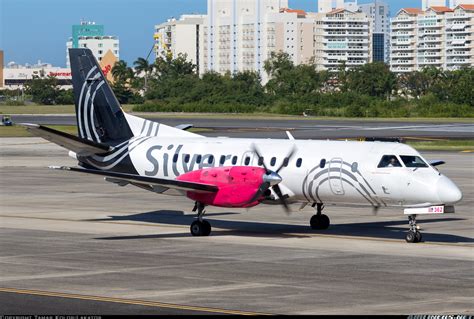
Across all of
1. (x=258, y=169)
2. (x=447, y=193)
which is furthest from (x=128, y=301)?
(x=447, y=193)

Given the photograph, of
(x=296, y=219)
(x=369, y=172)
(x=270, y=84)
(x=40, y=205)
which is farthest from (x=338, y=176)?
(x=270, y=84)

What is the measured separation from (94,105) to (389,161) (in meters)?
10.9

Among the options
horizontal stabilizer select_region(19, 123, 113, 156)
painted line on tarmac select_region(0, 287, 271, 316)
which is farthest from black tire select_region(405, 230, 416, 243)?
painted line on tarmac select_region(0, 287, 271, 316)

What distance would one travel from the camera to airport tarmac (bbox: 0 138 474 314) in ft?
66.7

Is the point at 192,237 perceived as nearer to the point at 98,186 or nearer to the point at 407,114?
the point at 98,186

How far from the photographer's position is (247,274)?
78.7 feet

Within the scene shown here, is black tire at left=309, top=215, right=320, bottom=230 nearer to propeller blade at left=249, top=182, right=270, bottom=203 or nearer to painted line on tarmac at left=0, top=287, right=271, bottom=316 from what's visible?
propeller blade at left=249, top=182, right=270, bottom=203

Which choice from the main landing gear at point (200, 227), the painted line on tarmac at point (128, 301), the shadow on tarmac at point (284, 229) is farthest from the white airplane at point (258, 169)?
the painted line on tarmac at point (128, 301)

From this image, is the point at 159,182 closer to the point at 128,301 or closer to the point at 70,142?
→ the point at 70,142

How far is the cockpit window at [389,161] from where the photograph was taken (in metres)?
29.4

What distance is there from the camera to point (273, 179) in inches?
1160

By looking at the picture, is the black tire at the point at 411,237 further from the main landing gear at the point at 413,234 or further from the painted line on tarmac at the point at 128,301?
the painted line on tarmac at the point at 128,301

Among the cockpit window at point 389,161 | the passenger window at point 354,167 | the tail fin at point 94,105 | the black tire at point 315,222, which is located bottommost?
the black tire at point 315,222

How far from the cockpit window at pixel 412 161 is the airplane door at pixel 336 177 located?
1849 mm
